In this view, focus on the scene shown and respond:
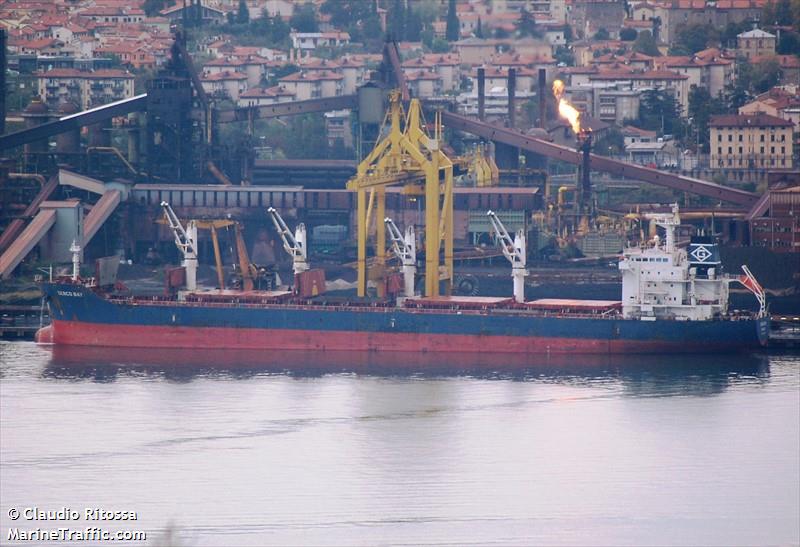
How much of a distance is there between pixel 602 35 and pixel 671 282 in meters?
50.8

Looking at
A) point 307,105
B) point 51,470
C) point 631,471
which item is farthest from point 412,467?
point 307,105

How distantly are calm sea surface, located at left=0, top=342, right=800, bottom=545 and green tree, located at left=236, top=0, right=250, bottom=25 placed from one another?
178ft

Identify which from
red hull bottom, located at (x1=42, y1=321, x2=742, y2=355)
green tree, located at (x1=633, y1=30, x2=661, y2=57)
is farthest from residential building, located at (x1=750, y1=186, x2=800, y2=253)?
green tree, located at (x1=633, y1=30, x2=661, y2=57)

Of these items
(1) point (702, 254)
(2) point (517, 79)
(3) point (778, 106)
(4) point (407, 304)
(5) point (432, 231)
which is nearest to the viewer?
(1) point (702, 254)

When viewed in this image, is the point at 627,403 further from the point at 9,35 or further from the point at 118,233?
the point at 9,35

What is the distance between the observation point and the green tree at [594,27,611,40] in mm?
100250

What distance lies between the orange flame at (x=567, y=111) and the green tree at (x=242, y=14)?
87.3ft

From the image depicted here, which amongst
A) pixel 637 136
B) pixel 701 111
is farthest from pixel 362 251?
pixel 701 111

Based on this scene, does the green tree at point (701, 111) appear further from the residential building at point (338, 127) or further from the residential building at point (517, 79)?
the residential building at point (338, 127)

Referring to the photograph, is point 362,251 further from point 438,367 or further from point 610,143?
point 610,143

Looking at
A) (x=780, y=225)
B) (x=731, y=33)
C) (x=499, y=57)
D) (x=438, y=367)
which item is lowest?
(x=438, y=367)

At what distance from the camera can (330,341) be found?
5269 centimetres

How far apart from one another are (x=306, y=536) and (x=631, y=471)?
7.09m

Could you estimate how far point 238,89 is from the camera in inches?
3580
